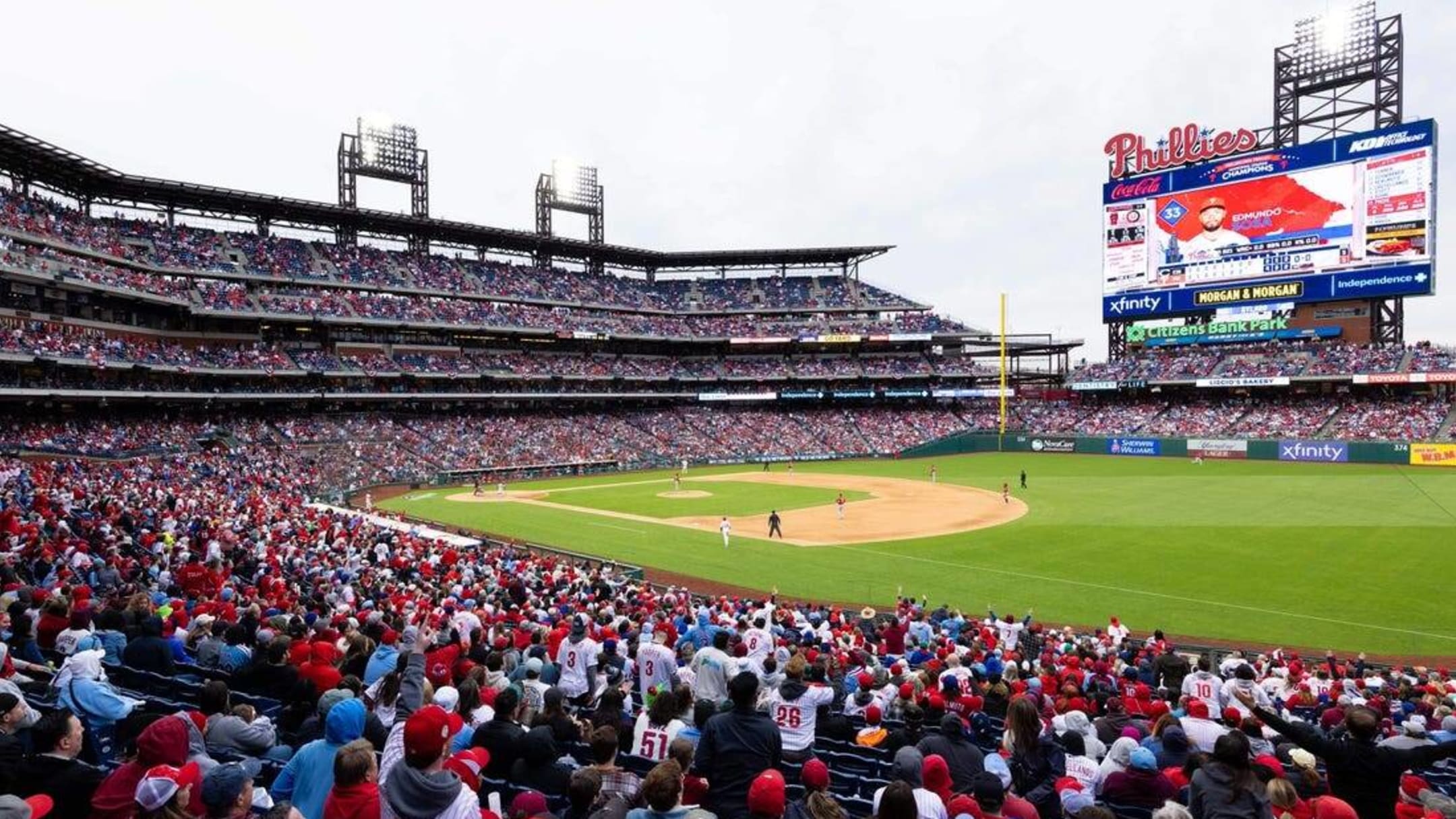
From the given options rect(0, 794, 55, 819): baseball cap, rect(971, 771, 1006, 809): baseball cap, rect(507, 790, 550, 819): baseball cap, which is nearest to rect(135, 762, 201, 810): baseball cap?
rect(0, 794, 55, 819): baseball cap

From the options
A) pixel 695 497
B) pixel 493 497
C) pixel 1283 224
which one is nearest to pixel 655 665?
pixel 695 497

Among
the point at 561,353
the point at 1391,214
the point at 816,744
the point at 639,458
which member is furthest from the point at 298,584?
the point at 1391,214

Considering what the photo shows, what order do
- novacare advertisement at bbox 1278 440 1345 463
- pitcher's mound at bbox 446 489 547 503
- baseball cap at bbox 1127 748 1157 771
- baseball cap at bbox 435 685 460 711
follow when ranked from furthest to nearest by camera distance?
1. novacare advertisement at bbox 1278 440 1345 463
2. pitcher's mound at bbox 446 489 547 503
3. baseball cap at bbox 435 685 460 711
4. baseball cap at bbox 1127 748 1157 771

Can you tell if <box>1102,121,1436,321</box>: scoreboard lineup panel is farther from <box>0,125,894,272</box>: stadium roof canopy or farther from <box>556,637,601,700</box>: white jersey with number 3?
<box>556,637,601,700</box>: white jersey with number 3

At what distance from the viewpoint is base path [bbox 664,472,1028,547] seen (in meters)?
33.7

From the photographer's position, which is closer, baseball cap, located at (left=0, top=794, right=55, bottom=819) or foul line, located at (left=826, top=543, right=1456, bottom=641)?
baseball cap, located at (left=0, top=794, right=55, bottom=819)

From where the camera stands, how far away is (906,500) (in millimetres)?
43719

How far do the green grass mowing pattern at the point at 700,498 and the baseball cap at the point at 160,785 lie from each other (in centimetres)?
3496

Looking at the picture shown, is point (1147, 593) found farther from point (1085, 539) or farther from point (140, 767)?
point (140, 767)

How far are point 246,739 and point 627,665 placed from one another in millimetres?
5103

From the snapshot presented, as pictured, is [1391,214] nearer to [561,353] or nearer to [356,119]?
[561,353]

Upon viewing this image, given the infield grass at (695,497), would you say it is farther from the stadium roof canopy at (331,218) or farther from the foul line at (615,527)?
the stadium roof canopy at (331,218)

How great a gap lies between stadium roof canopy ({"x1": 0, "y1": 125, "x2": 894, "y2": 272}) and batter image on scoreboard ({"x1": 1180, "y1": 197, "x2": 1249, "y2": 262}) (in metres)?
30.1

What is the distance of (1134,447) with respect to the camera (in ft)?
212
